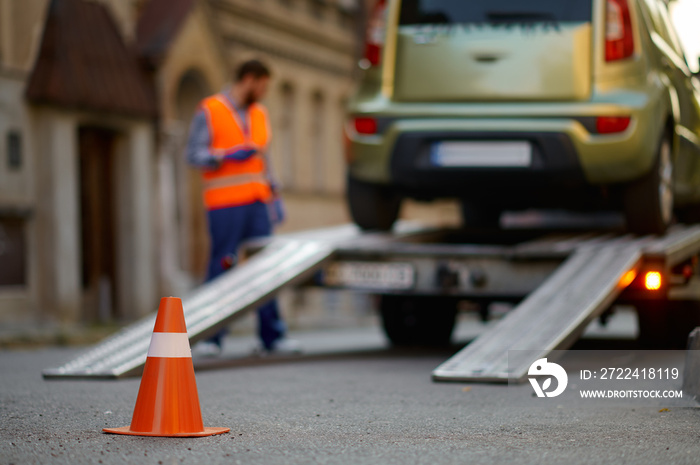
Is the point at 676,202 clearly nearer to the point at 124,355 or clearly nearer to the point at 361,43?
the point at 124,355

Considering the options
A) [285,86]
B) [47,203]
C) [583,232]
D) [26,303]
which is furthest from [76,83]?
[583,232]

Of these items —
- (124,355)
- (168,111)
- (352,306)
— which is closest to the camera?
(124,355)

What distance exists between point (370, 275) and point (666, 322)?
2.11 m

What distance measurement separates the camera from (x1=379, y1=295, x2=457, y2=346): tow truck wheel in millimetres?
11125

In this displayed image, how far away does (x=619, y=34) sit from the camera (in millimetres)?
9016

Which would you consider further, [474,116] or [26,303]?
[26,303]

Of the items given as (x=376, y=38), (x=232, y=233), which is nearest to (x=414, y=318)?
(x=232, y=233)

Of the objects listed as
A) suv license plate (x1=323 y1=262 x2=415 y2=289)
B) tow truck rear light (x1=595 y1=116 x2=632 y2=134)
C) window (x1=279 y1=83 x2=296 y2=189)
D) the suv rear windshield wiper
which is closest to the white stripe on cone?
suv license plate (x1=323 y1=262 x2=415 y2=289)

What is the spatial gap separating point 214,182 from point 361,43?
789 inches

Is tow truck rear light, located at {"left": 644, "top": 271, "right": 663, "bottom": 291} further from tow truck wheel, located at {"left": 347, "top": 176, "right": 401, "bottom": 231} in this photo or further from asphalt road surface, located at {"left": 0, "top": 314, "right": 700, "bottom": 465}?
tow truck wheel, located at {"left": 347, "top": 176, "right": 401, "bottom": 231}

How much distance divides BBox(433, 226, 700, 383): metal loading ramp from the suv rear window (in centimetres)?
158

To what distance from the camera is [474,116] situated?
913cm

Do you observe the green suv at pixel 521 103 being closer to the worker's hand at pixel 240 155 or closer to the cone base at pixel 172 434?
the worker's hand at pixel 240 155

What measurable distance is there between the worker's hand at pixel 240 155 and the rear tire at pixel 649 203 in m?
2.68
